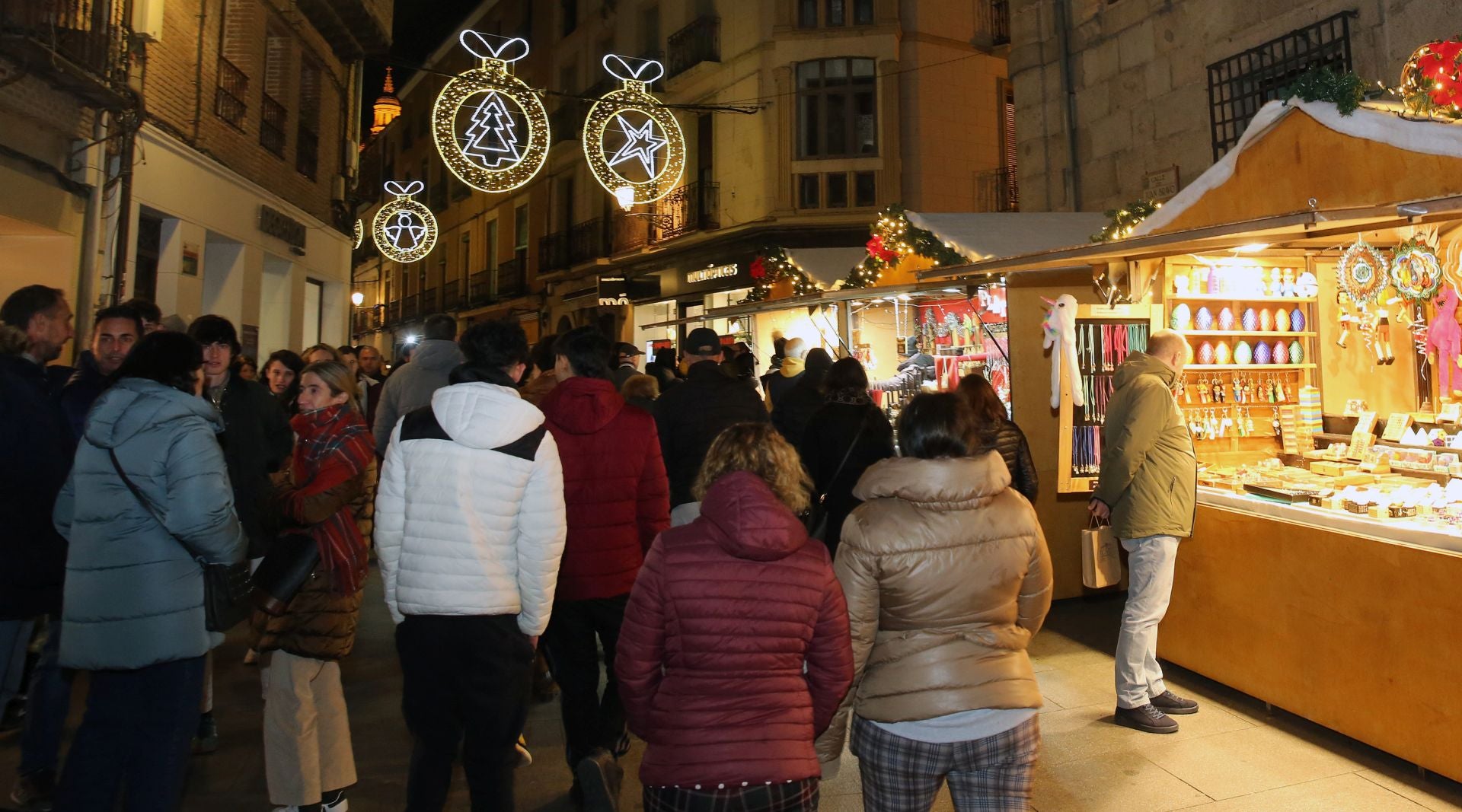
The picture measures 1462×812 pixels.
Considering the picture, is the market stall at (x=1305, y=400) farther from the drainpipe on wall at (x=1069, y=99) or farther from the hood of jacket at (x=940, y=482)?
the drainpipe on wall at (x=1069, y=99)

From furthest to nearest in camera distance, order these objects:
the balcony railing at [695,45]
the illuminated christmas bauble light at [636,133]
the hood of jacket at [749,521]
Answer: the balcony railing at [695,45] < the illuminated christmas bauble light at [636,133] < the hood of jacket at [749,521]

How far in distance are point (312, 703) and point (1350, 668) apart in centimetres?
458

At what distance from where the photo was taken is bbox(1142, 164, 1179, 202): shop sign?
9366mm

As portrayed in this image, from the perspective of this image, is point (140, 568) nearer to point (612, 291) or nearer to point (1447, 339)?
point (1447, 339)

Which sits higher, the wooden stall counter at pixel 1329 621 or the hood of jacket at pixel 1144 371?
the hood of jacket at pixel 1144 371

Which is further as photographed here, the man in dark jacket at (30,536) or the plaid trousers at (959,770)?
the man in dark jacket at (30,536)

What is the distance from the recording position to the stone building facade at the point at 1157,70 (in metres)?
7.53

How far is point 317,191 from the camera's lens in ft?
47.0

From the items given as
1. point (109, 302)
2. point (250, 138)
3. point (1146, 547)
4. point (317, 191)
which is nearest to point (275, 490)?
point (1146, 547)

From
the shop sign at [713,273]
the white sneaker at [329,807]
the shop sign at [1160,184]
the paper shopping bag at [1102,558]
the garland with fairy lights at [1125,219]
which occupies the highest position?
the shop sign at [713,273]

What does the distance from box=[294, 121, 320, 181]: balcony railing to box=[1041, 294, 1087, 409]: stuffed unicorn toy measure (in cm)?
1177

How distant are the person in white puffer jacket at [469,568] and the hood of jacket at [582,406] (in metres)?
0.56

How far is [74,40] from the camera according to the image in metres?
7.51

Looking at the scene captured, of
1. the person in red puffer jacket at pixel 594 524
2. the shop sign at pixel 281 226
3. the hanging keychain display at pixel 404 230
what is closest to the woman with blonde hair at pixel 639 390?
the person in red puffer jacket at pixel 594 524
